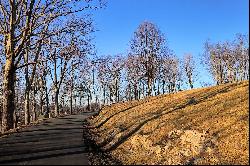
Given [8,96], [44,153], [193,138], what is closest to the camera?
[193,138]

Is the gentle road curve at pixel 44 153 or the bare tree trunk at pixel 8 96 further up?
the bare tree trunk at pixel 8 96

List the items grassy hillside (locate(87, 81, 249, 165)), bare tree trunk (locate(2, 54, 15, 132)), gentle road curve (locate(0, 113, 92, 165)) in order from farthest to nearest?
bare tree trunk (locate(2, 54, 15, 132))
gentle road curve (locate(0, 113, 92, 165))
grassy hillside (locate(87, 81, 249, 165))

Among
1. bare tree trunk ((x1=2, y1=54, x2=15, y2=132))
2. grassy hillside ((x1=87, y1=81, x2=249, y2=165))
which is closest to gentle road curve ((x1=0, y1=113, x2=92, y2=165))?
grassy hillside ((x1=87, y1=81, x2=249, y2=165))

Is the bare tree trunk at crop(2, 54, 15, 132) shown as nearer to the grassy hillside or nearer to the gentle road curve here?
the gentle road curve

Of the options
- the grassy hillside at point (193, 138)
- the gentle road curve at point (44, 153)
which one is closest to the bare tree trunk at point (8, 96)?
the gentle road curve at point (44, 153)

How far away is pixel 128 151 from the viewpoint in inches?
599

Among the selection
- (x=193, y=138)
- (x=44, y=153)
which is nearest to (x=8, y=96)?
(x=44, y=153)

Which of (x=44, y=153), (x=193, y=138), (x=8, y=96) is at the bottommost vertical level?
(x=44, y=153)

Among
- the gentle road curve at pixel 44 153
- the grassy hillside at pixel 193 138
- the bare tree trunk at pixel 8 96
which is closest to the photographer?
the grassy hillside at pixel 193 138

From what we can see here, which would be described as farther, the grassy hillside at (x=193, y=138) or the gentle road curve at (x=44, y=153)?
the gentle road curve at (x=44, y=153)

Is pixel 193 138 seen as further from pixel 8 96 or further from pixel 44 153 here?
pixel 8 96

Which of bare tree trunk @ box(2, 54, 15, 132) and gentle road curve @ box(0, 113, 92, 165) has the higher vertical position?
bare tree trunk @ box(2, 54, 15, 132)

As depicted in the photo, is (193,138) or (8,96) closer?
(193,138)

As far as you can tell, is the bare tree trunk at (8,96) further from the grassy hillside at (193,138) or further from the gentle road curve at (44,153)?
the grassy hillside at (193,138)
